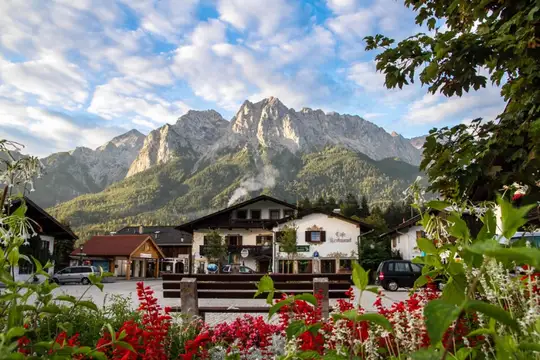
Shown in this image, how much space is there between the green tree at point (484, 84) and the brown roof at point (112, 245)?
5625 cm

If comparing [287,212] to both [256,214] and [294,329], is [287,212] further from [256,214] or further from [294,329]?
[294,329]

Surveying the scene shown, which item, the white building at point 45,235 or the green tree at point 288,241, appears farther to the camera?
the green tree at point 288,241

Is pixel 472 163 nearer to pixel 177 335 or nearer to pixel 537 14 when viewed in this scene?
pixel 537 14

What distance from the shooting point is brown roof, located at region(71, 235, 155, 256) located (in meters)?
57.8

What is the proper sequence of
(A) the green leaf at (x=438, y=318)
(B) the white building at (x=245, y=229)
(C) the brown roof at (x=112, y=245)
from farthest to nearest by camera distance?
(C) the brown roof at (x=112, y=245) → (B) the white building at (x=245, y=229) → (A) the green leaf at (x=438, y=318)

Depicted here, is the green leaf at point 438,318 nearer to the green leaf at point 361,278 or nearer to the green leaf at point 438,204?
the green leaf at point 361,278

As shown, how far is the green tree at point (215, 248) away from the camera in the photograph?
145 ft

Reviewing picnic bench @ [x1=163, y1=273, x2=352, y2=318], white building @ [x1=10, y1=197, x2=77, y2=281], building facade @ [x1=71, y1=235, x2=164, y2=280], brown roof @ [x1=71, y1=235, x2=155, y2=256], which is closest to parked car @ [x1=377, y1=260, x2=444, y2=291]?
picnic bench @ [x1=163, y1=273, x2=352, y2=318]

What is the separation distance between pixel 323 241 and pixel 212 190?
475 ft

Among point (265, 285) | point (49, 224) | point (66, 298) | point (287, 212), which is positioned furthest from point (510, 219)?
point (287, 212)

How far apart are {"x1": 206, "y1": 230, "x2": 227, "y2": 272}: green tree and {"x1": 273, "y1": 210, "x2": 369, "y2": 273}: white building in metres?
5.59

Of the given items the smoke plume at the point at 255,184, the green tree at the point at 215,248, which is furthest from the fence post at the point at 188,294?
the smoke plume at the point at 255,184

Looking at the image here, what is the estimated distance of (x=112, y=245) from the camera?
60.2 m

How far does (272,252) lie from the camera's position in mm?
46812
